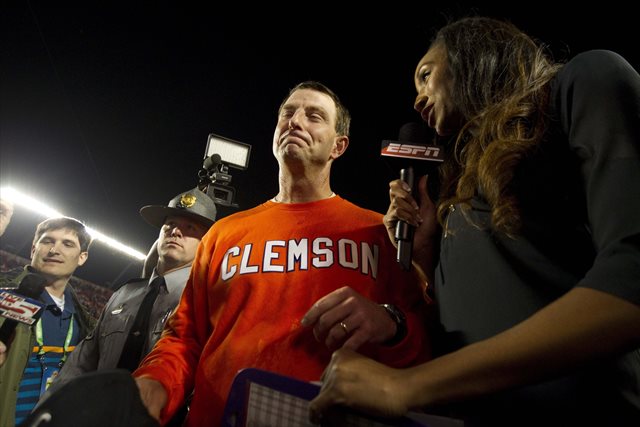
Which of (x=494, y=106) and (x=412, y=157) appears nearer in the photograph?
(x=494, y=106)

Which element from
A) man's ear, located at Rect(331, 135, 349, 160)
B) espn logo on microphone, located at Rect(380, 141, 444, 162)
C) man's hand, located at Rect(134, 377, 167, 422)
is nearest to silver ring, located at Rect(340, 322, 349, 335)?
man's hand, located at Rect(134, 377, 167, 422)

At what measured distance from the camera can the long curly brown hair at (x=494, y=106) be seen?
929 millimetres

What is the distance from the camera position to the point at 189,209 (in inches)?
142

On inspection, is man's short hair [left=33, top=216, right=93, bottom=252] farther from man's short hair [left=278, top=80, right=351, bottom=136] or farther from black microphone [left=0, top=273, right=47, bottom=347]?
man's short hair [left=278, top=80, right=351, bottom=136]

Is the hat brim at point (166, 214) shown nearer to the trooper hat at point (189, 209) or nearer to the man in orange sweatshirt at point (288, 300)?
the trooper hat at point (189, 209)

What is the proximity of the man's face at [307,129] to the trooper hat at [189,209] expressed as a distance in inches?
70.6

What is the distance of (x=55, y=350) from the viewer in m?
3.97

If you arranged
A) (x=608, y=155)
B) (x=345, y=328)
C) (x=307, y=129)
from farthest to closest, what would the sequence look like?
1. (x=307, y=129)
2. (x=345, y=328)
3. (x=608, y=155)

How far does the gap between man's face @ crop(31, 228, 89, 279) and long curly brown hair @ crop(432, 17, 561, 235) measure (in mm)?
4308

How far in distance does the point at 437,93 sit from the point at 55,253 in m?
4.40

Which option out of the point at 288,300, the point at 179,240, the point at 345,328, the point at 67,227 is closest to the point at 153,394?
the point at 288,300

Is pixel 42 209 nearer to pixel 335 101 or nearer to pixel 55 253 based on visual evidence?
pixel 55 253

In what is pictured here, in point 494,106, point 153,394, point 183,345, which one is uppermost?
point 494,106

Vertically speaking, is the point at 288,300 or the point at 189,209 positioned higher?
the point at 189,209
